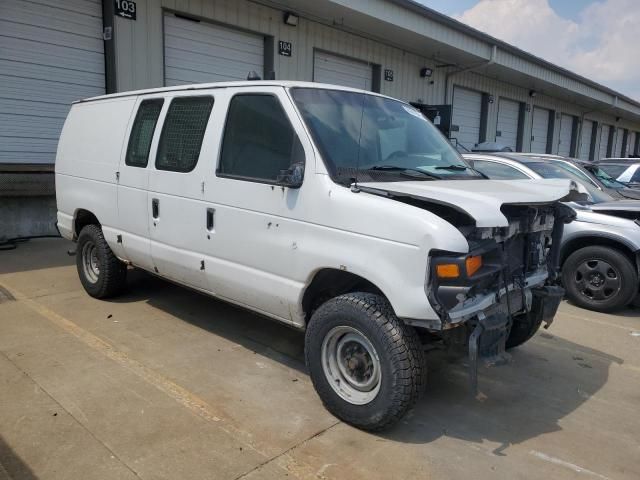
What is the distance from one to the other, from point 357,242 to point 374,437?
122 centimetres

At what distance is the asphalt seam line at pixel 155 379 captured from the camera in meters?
3.21

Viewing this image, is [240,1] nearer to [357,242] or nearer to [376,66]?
[376,66]

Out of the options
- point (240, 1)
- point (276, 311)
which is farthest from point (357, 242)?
point (240, 1)

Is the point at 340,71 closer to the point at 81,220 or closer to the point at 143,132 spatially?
the point at 81,220

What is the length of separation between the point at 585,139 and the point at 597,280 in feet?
87.8

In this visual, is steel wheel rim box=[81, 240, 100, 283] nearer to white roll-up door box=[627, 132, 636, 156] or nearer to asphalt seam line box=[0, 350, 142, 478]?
asphalt seam line box=[0, 350, 142, 478]

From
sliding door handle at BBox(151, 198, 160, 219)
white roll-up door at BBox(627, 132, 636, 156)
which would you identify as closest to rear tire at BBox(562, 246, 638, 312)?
sliding door handle at BBox(151, 198, 160, 219)

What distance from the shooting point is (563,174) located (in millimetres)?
7441

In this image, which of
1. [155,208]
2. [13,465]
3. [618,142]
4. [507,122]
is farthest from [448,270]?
[618,142]

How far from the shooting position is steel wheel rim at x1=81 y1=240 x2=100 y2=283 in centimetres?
569

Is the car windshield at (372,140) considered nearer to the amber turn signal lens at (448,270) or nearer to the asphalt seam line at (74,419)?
the amber turn signal lens at (448,270)

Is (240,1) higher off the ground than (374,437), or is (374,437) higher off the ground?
(240,1)

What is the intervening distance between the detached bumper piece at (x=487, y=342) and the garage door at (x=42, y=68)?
27.6 feet

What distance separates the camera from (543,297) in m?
3.90
